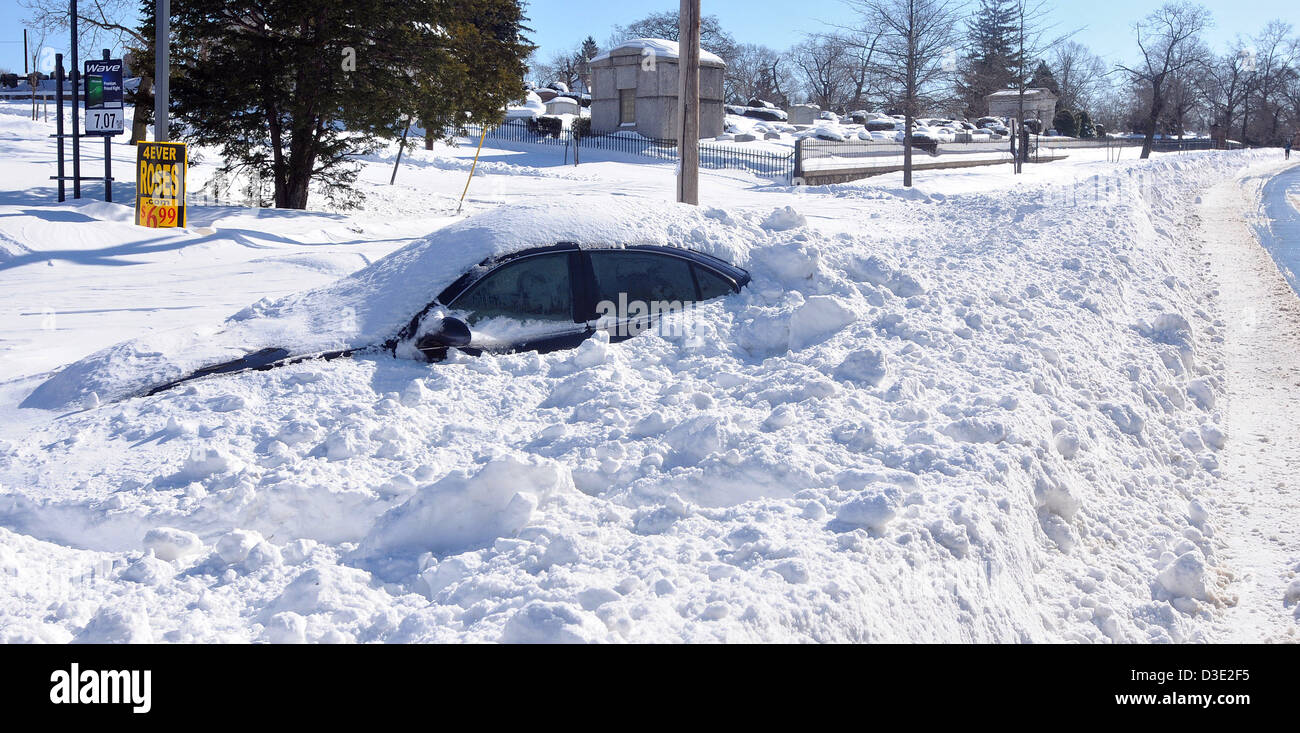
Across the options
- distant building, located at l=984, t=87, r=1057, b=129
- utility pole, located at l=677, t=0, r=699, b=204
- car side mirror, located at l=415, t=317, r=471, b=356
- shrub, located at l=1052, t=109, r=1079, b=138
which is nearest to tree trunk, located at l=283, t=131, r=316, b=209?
utility pole, located at l=677, t=0, r=699, b=204

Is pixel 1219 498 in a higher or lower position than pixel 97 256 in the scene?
lower

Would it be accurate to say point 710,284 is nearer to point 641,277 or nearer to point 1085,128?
point 641,277

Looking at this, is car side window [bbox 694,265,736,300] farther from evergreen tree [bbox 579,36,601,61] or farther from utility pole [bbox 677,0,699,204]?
evergreen tree [bbox 579,36,601,61]

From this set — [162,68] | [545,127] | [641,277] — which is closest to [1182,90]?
[545,127]

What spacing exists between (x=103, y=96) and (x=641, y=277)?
12.4 metres

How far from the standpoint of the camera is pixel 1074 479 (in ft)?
17.6

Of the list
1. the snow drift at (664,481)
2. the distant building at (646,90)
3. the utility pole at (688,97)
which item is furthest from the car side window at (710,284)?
the distant building at (646,90)

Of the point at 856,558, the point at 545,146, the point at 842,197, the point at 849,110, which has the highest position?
the point at 849,110

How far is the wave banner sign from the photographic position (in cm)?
1514

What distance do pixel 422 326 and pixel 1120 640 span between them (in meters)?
4.26

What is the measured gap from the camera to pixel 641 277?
685cm

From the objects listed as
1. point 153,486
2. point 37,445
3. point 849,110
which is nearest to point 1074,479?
point 153,486
